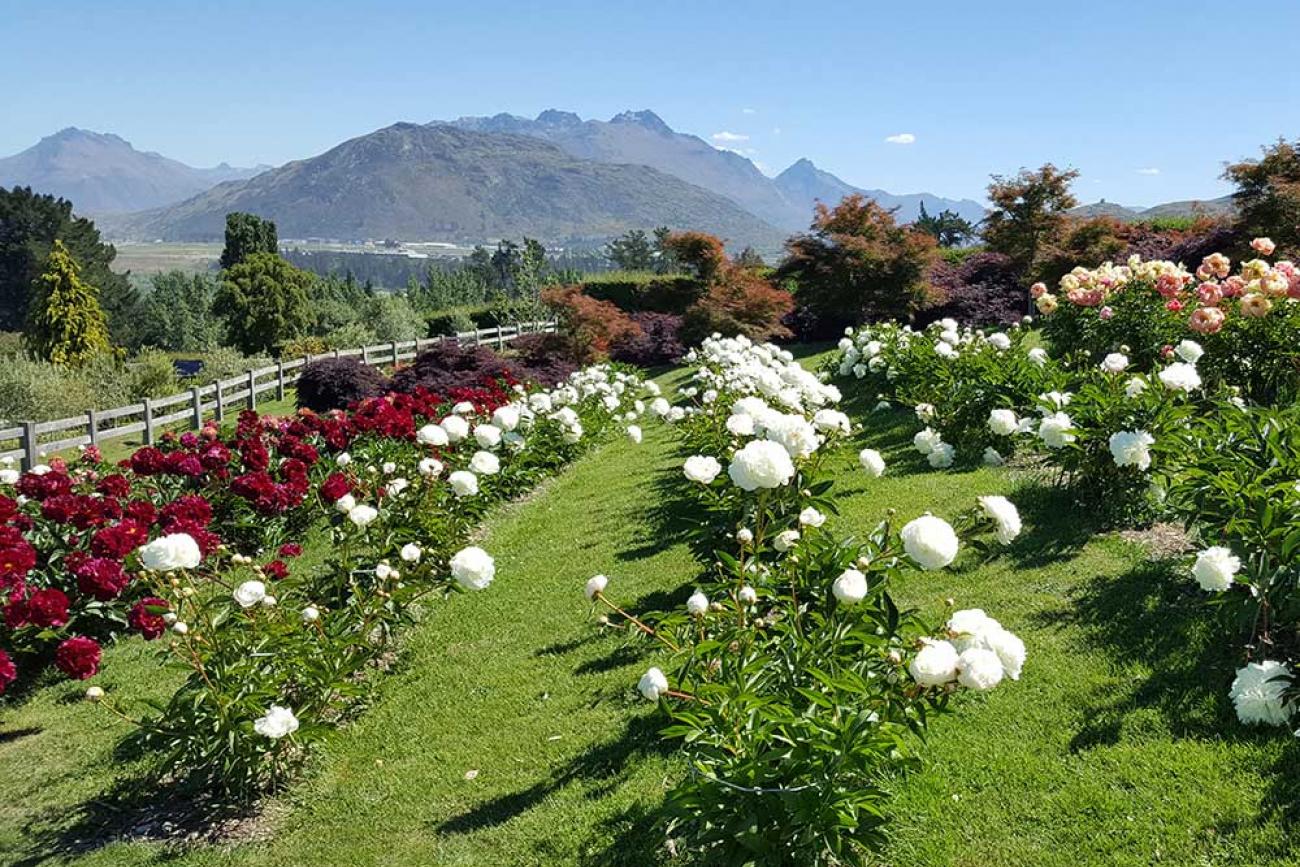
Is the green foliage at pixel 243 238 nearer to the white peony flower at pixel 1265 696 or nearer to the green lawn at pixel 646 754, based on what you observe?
the green lawn at pixel 646 754

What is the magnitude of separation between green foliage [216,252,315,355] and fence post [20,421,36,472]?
2821cm

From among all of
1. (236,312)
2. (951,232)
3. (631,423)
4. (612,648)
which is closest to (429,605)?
(612,648)

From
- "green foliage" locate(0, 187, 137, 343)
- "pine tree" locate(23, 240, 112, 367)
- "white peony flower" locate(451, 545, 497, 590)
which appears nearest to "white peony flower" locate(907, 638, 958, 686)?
"white peony flower" locate(451, 545, 497, 590)

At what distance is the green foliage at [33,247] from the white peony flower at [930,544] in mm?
66969

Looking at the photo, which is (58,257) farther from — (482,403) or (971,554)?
(971,554)

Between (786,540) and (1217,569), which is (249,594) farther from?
(1217,569)

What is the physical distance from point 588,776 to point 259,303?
38.5m

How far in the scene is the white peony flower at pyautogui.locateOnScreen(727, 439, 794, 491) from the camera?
2.99 meters

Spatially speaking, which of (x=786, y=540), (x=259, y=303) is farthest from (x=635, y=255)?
(x=786, y=540)

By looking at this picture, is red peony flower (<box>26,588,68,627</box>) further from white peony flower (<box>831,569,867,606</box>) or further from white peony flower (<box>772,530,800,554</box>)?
white peony flower (<box>831,569,867,606</box>)

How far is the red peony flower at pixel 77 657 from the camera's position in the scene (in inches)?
160

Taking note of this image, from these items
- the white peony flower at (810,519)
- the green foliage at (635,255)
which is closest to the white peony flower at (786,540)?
the white peony flower at (810,519)

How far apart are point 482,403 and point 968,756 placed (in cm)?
713

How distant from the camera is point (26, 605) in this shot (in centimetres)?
450
